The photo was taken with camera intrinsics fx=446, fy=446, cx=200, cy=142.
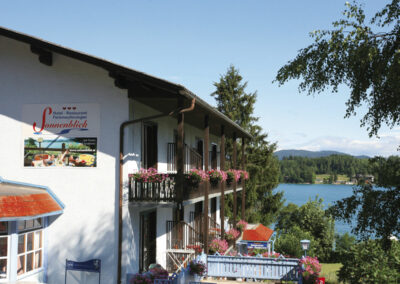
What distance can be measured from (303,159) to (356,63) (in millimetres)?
166000

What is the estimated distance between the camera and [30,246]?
1187cm

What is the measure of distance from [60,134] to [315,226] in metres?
32.2

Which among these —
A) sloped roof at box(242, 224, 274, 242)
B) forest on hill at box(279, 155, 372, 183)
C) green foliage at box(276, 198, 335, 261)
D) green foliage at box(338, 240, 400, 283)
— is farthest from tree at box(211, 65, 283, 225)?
forest on hill at box(279, 155, 372, 183)

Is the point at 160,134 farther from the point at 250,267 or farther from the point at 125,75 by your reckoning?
the point at 250,267

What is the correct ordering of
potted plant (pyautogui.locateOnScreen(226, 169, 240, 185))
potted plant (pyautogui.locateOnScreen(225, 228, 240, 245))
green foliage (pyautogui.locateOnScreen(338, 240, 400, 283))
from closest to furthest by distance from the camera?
green foliage (pyautogui.locateOnScreen(338, 240, 400, 283)) < potted plant (pyautogui.locateOnScreen(225, 228, 240, 245)) < potted plant (pyautogui.locateOnScreen(226, 169, 240, 185))

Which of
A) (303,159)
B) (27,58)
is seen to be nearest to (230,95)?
(27,58)

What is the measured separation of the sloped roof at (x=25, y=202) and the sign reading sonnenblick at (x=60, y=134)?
0.89 meters

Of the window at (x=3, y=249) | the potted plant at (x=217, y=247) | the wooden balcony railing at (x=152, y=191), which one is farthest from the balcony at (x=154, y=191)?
the potted plant at (x=217, y=247)

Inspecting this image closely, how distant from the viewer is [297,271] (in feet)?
50.3

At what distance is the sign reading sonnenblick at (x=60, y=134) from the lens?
12.5 meters

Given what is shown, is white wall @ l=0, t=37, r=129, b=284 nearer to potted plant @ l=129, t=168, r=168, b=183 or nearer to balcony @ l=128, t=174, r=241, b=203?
balcony @ l=128, t=174, r=241, b=203

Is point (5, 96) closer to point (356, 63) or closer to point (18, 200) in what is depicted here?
point (18, 200)

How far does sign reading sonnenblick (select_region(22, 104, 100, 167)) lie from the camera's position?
41.0 feet

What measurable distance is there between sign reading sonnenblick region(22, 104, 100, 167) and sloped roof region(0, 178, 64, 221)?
2.93 feet
